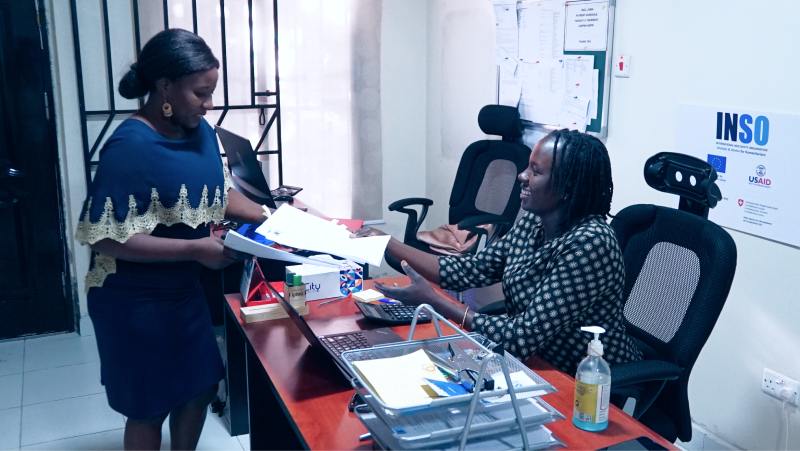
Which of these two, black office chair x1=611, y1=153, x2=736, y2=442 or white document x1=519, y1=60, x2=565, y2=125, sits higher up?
white document x1=519, y1=60, x2=565, y2=125

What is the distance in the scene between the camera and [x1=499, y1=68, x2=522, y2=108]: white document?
3.54 metres

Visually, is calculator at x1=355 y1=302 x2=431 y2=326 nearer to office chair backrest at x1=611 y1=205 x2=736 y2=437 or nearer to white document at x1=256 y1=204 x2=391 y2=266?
white document at x1=256 y1=204 x2=391 y2=266

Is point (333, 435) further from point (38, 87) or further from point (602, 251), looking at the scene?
point (38, 87)

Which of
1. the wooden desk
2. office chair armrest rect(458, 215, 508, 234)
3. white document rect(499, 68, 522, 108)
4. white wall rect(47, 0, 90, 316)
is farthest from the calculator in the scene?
white wall rect(47, 0, 90, 316)

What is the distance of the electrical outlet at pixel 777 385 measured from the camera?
2.30 metres

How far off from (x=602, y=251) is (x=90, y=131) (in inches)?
121

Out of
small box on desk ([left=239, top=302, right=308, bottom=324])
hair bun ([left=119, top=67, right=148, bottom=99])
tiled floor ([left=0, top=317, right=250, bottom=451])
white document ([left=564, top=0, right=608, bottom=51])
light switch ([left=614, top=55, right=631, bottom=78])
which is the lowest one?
tiled floor ([left=0, top=317, right=250, bottom=451])

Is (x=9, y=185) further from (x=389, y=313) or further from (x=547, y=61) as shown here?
(x=547, y=61)

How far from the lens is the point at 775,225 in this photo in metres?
2.31

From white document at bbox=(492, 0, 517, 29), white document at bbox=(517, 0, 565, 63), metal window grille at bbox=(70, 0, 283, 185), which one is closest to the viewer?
white document at bbox=(517, 0, 565, 63)

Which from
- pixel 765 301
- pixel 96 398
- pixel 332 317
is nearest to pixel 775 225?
pixel 765 301

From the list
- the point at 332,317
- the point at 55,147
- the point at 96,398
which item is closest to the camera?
the point at 332,317

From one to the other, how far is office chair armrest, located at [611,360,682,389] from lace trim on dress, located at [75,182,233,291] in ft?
3.75

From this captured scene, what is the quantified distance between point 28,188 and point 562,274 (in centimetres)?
314
